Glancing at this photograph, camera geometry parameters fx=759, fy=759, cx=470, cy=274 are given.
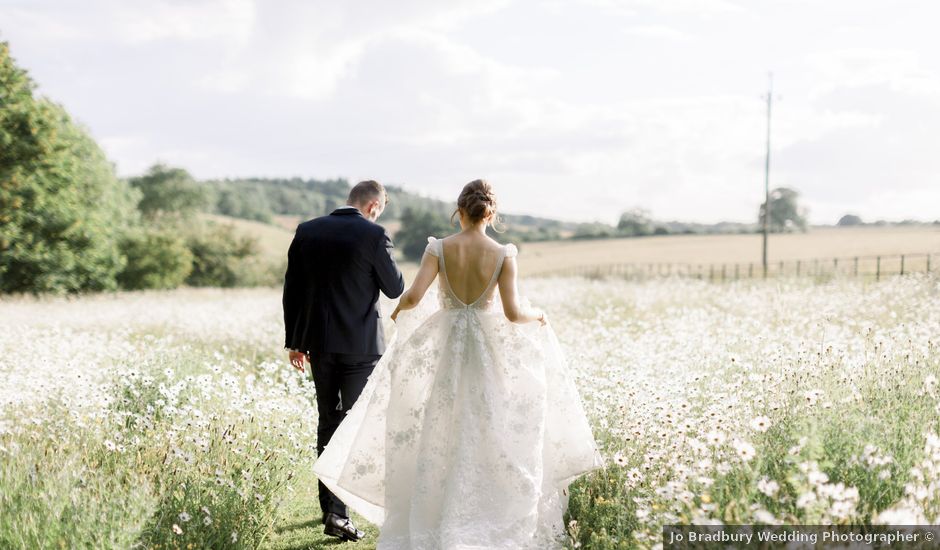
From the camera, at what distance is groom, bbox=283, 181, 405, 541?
586 cm

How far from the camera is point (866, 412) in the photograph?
568 cm

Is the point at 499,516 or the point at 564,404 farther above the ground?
the point at 564,404

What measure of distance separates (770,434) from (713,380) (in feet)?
6.24

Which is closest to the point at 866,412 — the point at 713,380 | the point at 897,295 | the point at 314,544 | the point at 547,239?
the point at 713,380

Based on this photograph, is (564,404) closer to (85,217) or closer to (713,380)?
(713,380)

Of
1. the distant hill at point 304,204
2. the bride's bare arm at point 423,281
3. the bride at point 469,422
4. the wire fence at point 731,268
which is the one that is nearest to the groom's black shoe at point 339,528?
the bride at point 469,422

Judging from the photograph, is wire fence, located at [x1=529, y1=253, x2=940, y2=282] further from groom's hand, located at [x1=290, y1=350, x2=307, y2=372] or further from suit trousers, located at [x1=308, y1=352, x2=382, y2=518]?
groom's hand, located at [x1=290, y1=350, x2=307, y2=372]

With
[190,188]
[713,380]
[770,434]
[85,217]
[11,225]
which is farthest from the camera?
[190,188]

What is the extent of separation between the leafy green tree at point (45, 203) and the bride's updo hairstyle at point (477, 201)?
96.1 ft

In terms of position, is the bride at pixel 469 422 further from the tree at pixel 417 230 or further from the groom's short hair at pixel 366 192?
the tree at pixel 417 230

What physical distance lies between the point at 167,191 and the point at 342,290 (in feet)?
259

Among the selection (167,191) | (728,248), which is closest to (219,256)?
(167,191)

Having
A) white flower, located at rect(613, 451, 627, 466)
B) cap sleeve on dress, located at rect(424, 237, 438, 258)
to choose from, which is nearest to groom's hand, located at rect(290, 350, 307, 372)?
cap sleeve on dress, located at rect(424, 237, 438, 258)

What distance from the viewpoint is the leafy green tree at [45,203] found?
2920 cm
